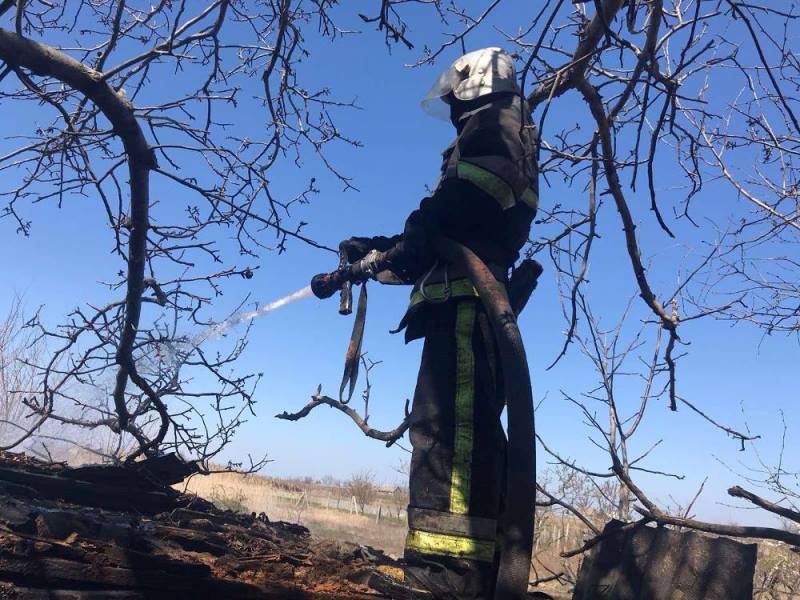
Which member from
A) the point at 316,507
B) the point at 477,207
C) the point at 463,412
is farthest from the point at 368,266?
the point at 316,507

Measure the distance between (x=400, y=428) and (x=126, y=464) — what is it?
Answer: 1722mm

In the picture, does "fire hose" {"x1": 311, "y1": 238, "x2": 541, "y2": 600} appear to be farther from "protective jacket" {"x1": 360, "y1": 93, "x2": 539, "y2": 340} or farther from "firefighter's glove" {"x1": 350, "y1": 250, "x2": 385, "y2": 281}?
"firefighter's glove" {"x1": 350, "y1": 250, "x2": 385, "y2": 281}

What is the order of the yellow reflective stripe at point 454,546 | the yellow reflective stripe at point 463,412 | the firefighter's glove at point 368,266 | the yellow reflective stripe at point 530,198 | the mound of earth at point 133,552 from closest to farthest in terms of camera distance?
1. the mound of earth at point 133,552
2. the yellow reflective stripe at point 454,546
3. the yellow reflective stripe at point 463,412
4. the yellow reflective stripe at point 530,198
5. the firefighter's glove at point 368,266

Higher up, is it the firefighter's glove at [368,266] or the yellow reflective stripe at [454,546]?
the firefighter's glove at [368,266]

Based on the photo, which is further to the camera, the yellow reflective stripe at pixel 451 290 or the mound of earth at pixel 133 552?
the yellow reflective stripe at pixel 451 290

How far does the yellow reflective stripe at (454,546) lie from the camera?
2.68 m

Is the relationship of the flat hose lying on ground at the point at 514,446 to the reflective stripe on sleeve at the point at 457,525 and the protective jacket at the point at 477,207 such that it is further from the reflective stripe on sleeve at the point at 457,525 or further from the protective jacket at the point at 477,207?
the protective jacket at the point at 477,207

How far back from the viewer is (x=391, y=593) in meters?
2.47

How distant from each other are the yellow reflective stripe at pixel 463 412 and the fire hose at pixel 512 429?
0.50 ft

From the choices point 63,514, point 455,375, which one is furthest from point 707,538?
point 63,514

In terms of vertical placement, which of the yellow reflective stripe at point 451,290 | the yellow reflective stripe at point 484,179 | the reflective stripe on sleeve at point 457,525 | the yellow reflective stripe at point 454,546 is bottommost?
the yellow reflective stripe at point 454,546

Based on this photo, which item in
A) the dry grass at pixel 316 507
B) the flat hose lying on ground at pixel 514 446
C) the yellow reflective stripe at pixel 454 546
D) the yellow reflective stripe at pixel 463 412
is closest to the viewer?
the flat hose lying on ground at pixel 514 446

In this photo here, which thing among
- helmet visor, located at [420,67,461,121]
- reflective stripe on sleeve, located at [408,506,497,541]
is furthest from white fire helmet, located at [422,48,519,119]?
reflective stripe on sleeve, located at [408,506,497,541]

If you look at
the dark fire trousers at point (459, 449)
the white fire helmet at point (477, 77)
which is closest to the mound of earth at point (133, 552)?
the dark fire trousers at point (459, 449)
